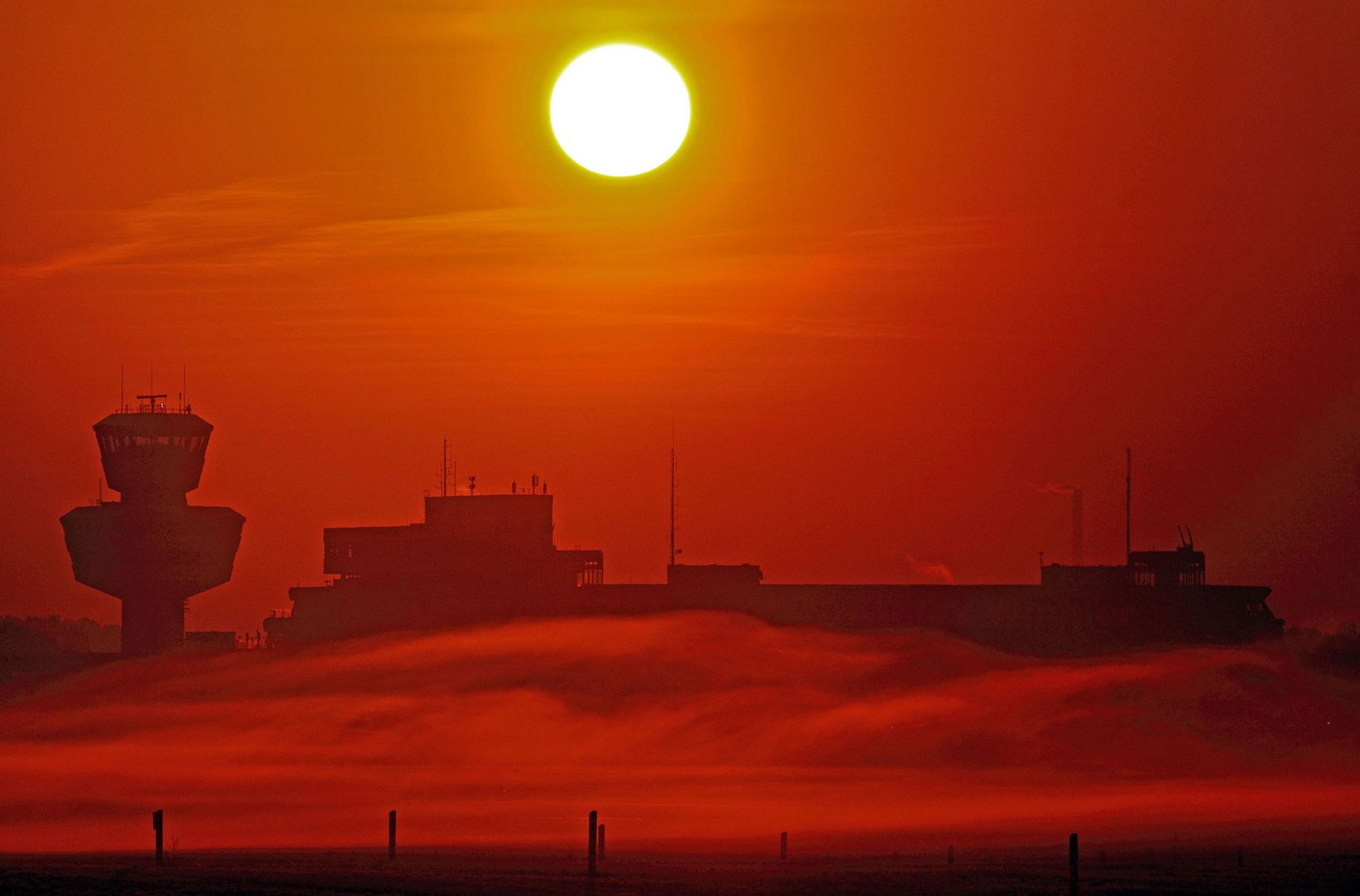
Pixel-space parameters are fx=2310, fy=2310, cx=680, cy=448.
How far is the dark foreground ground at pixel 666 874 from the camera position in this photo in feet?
281

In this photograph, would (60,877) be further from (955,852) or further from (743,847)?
(955,852)

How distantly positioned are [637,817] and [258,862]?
38.7m

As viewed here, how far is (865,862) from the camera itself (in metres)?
96.8

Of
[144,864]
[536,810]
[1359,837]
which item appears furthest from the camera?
[536,810]

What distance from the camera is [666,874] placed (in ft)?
299

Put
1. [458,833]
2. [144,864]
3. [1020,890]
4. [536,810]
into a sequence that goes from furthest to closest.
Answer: [536,810]
[458,833]
[144,864]
[1020,890]

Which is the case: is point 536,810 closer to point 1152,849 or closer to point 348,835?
point 348,835

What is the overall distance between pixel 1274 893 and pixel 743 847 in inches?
1065

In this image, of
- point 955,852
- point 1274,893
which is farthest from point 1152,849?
point 1274,893

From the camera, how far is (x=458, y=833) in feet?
391

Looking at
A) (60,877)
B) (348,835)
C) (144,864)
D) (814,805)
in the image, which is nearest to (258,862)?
(144,864)

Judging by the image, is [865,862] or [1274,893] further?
[865,862]

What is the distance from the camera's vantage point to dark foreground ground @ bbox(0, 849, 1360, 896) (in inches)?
3376

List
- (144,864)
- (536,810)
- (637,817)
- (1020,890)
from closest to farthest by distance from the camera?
(1020,890) < (144,864) < (637,817) < (536,810)
